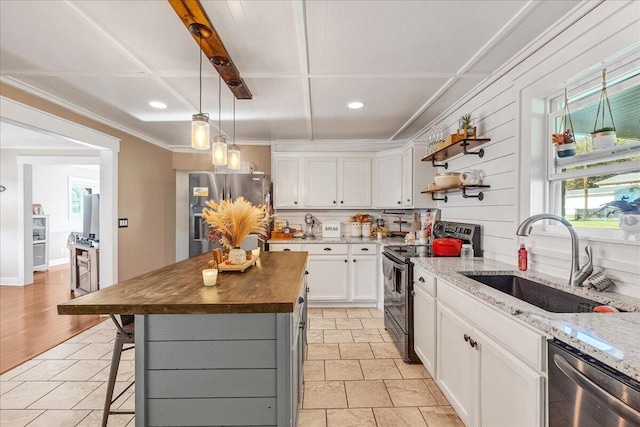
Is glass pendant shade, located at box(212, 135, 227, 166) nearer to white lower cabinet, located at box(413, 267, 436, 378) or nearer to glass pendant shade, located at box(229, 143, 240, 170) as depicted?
glass pendant shade, located at box(229, 143, 240, 170)

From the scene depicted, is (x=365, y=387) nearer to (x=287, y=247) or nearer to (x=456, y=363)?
(x=456, y=363)

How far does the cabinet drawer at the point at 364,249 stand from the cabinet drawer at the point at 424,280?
1561 mm

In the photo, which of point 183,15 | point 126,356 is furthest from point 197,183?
point 183,15

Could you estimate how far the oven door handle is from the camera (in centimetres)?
79

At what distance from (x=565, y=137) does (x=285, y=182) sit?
329 cm

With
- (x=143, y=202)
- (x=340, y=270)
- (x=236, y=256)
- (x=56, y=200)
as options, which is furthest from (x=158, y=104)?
(x=56, y=200)

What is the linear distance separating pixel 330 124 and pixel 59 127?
2772 millimetres

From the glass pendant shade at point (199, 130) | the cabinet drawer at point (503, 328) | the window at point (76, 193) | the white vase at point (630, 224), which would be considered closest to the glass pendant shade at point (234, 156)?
the glass pendant shade at point (199, 130)

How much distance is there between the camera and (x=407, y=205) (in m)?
4.00

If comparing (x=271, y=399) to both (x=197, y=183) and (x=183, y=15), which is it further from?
(x=197, y=183)

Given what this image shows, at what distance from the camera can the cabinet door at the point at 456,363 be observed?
1659 millimetres

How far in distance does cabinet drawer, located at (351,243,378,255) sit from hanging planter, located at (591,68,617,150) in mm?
2723

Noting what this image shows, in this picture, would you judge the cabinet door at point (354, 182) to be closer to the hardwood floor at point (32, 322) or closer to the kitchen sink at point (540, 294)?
the kitchen sink at point (540, 294)

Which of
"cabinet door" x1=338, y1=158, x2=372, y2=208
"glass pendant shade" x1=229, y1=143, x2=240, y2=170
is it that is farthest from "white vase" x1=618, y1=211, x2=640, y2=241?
"cabinet door" x1=338, y1=158, x2=372, y2=208
